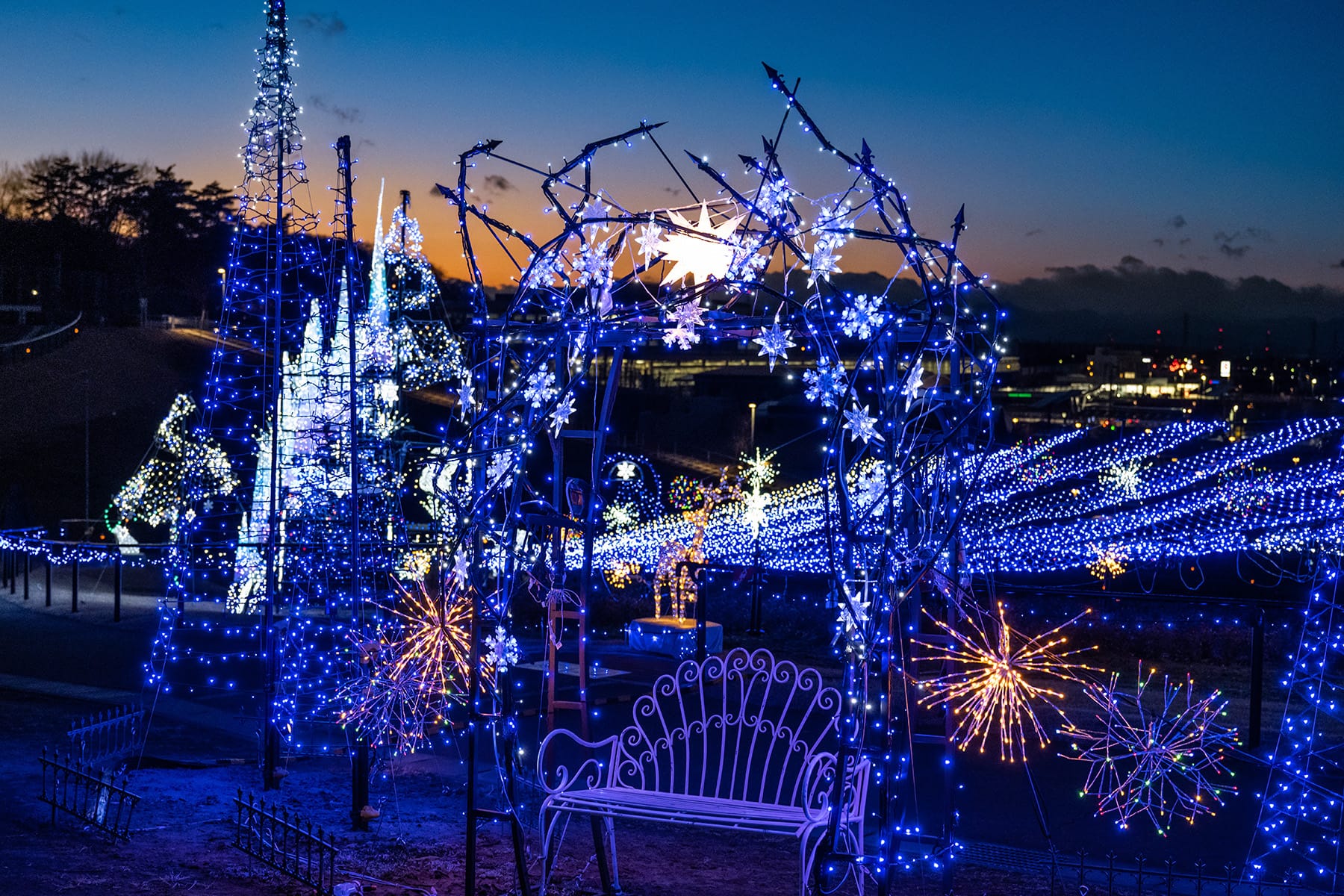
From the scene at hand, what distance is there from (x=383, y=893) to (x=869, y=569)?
2849mm

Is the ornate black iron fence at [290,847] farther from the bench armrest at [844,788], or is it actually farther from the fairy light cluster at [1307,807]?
the fairy light cluster at [1307,807]

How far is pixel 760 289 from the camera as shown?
5758mm

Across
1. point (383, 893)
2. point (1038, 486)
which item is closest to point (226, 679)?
point (383, 893)

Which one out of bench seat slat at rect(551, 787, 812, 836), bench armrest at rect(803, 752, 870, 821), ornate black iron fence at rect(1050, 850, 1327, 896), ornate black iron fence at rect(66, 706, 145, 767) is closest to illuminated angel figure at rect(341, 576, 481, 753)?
bench seat slat at rect(551, 787, 812, 836)

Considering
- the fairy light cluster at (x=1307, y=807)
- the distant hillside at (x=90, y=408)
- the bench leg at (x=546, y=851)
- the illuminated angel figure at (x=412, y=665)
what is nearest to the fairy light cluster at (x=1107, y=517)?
the fairy light cluster at (x=1307, y=807)

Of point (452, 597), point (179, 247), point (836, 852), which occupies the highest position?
point (179, 247)

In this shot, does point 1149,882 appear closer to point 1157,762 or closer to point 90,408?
point 1157,762

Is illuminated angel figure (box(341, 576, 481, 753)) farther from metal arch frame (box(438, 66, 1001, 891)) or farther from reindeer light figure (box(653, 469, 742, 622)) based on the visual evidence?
reindeer light figure (box(653, 469, 742, 622))

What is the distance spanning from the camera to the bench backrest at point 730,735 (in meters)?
6.31

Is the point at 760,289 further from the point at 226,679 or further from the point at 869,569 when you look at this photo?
the point at 226,679

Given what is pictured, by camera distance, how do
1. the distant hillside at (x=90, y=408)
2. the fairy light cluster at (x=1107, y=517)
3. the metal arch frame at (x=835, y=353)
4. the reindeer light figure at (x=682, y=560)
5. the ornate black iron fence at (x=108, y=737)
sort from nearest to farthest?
the metal arch frame at (x=835, y=353), the ornate black iron fence at (x=108, y=737), the reindeer light figure at (x=682, y=560), the fairy light cluster at (x=1107, y=517), the distant hillside at (x=90, y=408)

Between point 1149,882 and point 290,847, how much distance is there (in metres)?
4.47

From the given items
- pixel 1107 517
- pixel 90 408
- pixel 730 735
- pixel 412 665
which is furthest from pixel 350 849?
pixel 90 408

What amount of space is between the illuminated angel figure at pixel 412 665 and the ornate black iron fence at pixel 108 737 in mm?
2246
